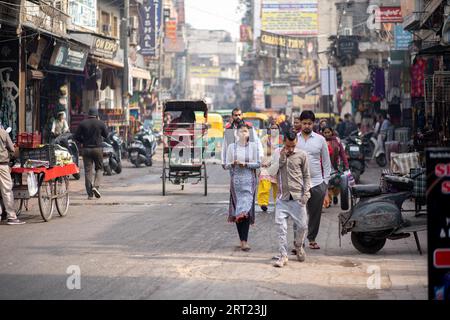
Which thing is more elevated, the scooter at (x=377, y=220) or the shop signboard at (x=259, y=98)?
the shop signboard at (x=259, y=98)

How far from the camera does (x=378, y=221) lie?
418 inches

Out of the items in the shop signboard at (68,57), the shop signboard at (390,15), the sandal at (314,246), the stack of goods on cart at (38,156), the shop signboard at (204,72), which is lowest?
the sandal at (314,246)

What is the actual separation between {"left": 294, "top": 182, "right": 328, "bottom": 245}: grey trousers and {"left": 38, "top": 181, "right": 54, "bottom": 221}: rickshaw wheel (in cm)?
470

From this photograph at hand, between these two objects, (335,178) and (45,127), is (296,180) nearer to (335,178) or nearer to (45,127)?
(335,178)

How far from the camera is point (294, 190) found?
10156 mm

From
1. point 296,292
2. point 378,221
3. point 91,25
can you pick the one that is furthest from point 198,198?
point 91,25

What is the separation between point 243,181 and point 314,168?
97 centimetres

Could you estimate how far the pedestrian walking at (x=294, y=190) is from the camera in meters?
10.2

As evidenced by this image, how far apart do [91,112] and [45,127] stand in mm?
11256

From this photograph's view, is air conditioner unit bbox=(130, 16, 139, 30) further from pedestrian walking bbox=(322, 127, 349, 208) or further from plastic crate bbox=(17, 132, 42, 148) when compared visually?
plastic crate bbox=(17, 132, 42, 148)

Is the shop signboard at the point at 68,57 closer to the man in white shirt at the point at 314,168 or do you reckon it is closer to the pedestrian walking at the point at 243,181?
the pedestrian walking at the point at 243,181

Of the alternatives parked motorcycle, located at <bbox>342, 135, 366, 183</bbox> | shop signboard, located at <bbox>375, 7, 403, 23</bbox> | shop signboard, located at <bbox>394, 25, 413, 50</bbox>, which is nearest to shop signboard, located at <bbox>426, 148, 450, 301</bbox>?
parked motorcycle, located at <bbox>342, 135, 366, 183</bbox>

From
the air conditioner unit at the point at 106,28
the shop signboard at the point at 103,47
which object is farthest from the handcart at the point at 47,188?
the air conditioner unit at the point at 106,28

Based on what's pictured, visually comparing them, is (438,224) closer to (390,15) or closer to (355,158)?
(355,158)
